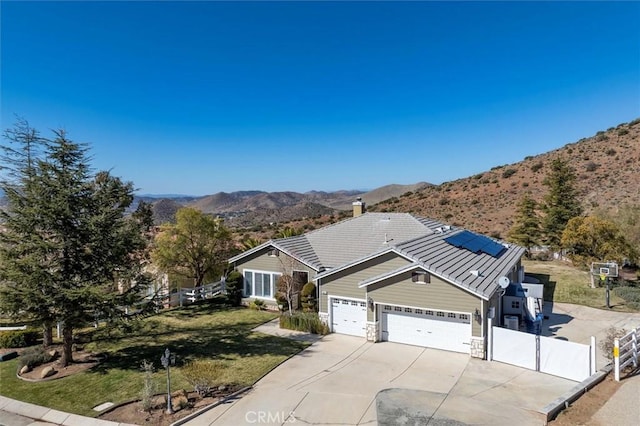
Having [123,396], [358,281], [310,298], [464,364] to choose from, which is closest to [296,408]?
[123,396]

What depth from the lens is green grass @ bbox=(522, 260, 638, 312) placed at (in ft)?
68.7

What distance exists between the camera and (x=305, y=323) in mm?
18047

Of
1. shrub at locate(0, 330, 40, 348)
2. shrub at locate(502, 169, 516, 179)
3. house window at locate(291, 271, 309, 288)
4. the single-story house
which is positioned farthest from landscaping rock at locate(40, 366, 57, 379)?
shrub at locate(502, 169, 516, 179)

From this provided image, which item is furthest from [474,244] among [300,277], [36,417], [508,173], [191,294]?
[508,173]

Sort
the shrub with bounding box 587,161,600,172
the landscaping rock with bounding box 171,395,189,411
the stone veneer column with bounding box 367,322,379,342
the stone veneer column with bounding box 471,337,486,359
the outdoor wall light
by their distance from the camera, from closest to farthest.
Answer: the landscaping rock with bounding box 171,395,189,411 → the stone veneer column with bounding box 471,337,486,359 → the outdoor wall light → the stone veneer column with bounding box 367,322,379,342 → the shrub with bounding box 587,161,600,172

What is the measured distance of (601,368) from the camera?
1241 cm

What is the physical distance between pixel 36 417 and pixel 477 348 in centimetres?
1416

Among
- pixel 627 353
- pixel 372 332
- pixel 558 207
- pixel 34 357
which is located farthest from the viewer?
pixel 558 207

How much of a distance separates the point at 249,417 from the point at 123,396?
14.5 feet

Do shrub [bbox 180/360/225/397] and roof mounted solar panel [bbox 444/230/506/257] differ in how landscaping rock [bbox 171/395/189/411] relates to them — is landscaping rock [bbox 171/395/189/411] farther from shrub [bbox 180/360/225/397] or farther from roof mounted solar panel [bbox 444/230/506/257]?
roof mounted solar panel [bbox 444/230/506/257]

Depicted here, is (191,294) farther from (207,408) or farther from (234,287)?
(207,408)

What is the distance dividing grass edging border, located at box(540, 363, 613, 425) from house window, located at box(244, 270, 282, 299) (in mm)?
14923

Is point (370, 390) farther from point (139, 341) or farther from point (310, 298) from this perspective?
point (139, 341)

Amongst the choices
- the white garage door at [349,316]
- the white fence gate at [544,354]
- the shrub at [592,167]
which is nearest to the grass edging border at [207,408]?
the white garage door at [349,316]
